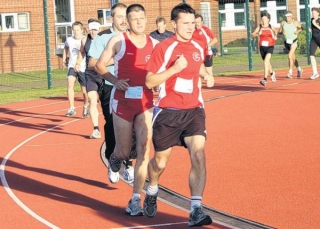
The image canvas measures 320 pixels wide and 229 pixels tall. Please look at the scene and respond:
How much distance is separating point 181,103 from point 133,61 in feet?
3.49

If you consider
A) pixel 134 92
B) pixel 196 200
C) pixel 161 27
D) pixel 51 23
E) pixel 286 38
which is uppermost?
pixel 51 23

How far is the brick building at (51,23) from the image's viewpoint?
1326 inches

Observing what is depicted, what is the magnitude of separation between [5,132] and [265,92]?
744 centimetres

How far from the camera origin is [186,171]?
462 inches

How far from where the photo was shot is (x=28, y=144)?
15.6 meters

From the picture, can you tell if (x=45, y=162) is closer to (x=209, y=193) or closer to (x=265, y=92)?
(x=209, y=193)

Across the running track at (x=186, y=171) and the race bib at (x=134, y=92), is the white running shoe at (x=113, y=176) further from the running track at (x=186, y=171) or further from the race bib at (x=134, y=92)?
the race bib at (x=134, y=92)

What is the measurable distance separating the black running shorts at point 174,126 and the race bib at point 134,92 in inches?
31.3

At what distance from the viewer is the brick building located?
3369 centimetres

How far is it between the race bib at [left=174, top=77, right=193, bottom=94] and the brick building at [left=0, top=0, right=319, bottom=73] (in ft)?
78.0

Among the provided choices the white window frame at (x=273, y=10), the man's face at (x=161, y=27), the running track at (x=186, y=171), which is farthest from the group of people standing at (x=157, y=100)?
the white window frame at (x=273, y=10)

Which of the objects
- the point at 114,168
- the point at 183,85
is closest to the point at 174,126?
the point at 183,85

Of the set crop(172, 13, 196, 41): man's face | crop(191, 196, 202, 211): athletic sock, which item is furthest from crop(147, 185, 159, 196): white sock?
crop(172, 13, 196, 41): man's face

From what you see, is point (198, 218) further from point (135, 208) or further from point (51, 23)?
point (51, 23)
